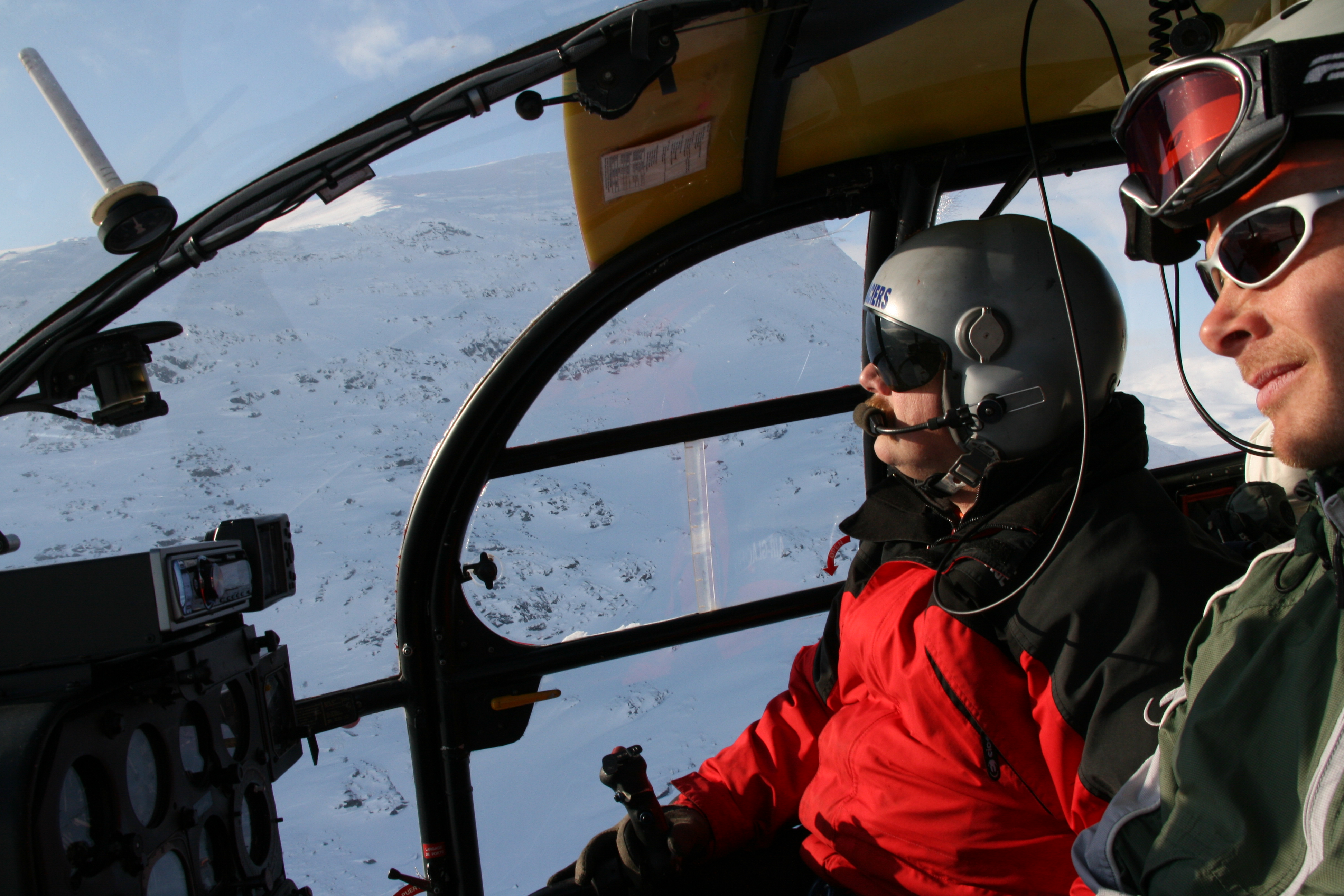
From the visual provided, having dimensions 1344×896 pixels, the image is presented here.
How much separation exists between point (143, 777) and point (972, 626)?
4.16 ft

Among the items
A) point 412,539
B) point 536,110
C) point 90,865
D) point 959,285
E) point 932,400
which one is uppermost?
point 536,110

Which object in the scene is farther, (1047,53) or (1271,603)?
(1047,53)

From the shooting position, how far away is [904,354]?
159 cm

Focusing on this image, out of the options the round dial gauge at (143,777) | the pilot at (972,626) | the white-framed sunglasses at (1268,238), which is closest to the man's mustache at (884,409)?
the pilot at (972,626)

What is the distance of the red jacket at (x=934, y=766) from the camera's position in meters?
1.20

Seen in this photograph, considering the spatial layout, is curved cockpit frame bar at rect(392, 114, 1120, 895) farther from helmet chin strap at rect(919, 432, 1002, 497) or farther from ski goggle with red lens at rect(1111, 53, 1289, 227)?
ski goggle with red lens at rect(1111, 53, 1289, 227)

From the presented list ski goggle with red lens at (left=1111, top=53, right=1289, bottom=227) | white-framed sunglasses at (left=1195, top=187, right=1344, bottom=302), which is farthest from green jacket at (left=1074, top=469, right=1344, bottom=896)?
ski goggle with red lens at (left=1111, top=53, right=1289, bottom=227)

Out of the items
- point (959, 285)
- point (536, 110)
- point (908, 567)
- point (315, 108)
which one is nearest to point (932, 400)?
point (959, 285)

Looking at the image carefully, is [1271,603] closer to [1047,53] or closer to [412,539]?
[1047,53]

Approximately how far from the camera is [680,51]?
1.38m

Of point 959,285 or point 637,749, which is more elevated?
point 959,285

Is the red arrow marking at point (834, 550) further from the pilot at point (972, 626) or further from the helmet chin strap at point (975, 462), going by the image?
the helmet chin strap at point (975, 462)

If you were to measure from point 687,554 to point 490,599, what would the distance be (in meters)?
0.57

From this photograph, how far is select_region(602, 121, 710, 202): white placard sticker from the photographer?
1.62 m
